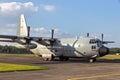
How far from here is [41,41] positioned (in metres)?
50.1

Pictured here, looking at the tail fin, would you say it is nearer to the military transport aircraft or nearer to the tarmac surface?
the military transport aircraft

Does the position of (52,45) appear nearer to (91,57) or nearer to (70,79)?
(91,57)

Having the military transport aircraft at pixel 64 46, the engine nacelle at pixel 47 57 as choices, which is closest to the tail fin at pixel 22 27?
the military transport aircraft at pixel 64 46

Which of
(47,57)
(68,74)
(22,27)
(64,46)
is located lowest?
(68,74)

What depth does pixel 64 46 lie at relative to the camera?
49.1 meters

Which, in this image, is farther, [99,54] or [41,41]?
[41,41]

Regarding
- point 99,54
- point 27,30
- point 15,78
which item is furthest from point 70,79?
point 27,30

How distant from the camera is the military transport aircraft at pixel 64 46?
147 feet

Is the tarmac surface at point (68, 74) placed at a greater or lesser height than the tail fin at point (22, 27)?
lesser

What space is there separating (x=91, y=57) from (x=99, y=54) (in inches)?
64.8

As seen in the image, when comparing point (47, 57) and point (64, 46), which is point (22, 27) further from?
point (64, 46)

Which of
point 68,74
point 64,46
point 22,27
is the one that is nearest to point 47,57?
point 64,46

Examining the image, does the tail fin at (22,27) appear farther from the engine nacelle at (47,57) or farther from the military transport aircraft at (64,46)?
the engine nacelle at (47,57)

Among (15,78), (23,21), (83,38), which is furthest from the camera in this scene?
(23,21)
